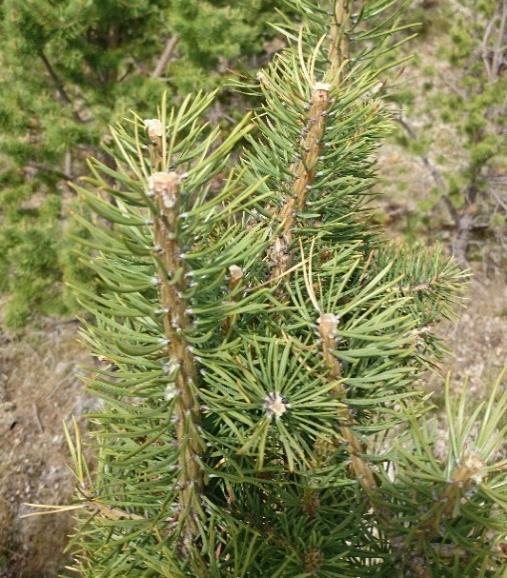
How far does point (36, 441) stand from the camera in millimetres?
2938

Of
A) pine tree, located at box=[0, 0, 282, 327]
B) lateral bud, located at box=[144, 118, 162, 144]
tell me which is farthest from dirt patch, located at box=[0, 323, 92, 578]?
lateral bud, located at box=[144, 118, 162, 144]

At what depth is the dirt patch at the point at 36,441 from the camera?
2.45 m

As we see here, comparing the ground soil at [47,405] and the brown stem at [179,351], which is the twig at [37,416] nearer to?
the ground soil at [47,405]

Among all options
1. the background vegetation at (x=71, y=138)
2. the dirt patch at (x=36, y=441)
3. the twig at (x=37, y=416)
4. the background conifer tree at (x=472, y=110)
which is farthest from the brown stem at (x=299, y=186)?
the twig at (x=37, y=416)

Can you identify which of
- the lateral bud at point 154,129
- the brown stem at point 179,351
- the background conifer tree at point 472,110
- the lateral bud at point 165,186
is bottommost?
the background conifer tree at point 472,110

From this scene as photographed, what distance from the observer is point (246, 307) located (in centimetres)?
57

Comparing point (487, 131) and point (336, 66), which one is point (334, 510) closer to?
point (336, 66)

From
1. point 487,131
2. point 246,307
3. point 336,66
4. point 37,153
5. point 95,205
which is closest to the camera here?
point 95,205

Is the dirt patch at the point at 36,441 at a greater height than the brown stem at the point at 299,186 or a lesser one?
lesser

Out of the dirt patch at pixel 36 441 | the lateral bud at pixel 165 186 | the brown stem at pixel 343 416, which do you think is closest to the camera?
the lateral bud at pixel 165 186

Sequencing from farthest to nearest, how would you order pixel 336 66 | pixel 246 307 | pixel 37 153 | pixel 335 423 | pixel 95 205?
pixel 37 153 → pixel 336 66 → pixel 335 423 → pixel 246 307 → pixel 95 205

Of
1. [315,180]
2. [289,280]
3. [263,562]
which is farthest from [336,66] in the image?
[263,562]

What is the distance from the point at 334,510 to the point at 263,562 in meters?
0.12

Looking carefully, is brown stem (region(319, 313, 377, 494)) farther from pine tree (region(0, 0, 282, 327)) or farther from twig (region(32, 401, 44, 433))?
twig (region(32, 401, 44, 433))
